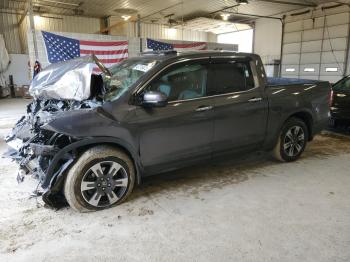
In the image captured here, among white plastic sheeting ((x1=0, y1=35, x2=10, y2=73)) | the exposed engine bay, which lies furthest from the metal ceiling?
the exposed engine bay

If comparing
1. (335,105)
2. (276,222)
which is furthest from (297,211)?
(335,105)

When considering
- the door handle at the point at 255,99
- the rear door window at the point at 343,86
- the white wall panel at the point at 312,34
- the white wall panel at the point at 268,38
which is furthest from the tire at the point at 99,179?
the white wall panel at the point at 268,38

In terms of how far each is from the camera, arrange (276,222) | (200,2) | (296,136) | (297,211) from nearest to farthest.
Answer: (276,222) → (297,211) → (296,136) → (200,2)

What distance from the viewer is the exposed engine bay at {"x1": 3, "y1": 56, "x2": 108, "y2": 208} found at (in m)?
2.84

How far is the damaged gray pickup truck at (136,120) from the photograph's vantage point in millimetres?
2865

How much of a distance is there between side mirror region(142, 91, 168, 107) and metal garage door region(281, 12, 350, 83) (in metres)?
13.2

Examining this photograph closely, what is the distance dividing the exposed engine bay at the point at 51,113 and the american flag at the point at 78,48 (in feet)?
15.9

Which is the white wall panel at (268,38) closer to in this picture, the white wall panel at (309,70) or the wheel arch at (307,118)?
the white wall panel at (309,70)

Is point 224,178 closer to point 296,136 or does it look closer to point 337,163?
point 296,136

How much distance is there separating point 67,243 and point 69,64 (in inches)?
85.8

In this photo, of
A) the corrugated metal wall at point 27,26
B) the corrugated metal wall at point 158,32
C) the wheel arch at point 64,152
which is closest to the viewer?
the wheel arch at point 64,152

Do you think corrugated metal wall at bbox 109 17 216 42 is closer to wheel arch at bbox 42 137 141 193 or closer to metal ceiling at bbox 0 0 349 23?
metal ceiling at bbox 0 0 349 23

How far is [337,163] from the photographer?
4539 mm

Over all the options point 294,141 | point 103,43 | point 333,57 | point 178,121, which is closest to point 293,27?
point 333,57
